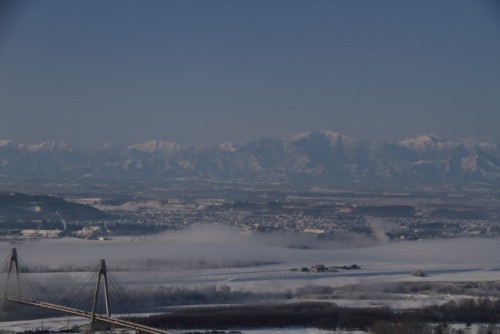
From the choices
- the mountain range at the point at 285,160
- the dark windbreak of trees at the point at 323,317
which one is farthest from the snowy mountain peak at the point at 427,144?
the dark windbreak of trees at the point at 323,317

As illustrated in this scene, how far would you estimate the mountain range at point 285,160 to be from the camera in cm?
9506

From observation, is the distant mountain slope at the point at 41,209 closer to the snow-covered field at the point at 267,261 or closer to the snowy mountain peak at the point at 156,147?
the snow-covered field at the point at 267,261

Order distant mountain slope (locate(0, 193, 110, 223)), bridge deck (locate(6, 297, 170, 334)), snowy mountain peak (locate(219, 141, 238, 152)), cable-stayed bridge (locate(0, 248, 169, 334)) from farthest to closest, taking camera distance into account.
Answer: snowy mountain peak (locate(219, 141, 238, 152)), distant mountain slope (locate(0, 193, 110, 223)), cable-stayed bridge (locate(0, 248, 169, 334)), bridge deck (locate(6, 297, 170, 334))

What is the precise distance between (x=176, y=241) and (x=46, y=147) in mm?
75630

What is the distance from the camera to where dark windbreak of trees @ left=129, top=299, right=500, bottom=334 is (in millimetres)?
17547

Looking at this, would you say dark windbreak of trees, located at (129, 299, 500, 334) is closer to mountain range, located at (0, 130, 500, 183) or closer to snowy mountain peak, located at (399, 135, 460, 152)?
mountain range, located at (0, 130, 500, 183)

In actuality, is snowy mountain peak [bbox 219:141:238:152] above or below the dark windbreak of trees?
above

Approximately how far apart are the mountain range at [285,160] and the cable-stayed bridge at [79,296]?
2226 inches

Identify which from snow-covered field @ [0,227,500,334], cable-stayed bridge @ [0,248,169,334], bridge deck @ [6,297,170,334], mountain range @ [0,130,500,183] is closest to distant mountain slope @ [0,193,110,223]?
snow-covered field @ [0,227,500,334]

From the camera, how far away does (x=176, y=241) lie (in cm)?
3550

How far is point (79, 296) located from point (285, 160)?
93.7 meters

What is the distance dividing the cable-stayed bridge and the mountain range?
185 feet

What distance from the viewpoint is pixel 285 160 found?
114250mm

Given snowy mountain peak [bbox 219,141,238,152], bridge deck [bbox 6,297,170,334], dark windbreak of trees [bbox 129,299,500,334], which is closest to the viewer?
bridge deck [bbox 6,297,170,334]
